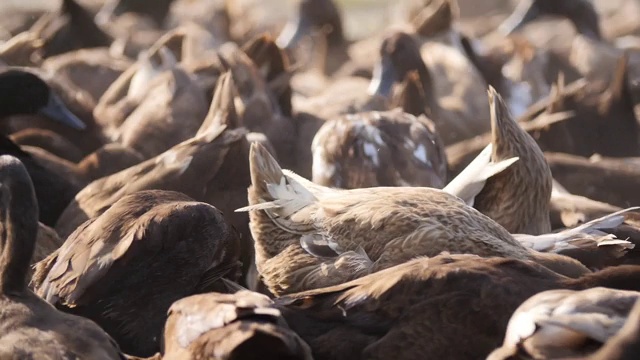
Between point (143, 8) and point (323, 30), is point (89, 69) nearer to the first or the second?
point (323, 30)

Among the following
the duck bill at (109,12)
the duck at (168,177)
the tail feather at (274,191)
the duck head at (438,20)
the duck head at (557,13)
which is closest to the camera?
the tail feather at (274,191)

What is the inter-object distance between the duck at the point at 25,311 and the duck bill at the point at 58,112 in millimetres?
3514

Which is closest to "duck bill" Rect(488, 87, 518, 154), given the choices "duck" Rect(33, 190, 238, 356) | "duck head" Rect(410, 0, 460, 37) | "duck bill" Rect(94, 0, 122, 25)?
"duck" Rect(33, 190, 238, 356)

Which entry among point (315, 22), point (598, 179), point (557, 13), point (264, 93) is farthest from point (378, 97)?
point (557, 13)

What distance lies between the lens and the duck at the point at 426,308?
525 centimetres

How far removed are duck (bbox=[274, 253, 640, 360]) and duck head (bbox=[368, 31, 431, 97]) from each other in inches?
238

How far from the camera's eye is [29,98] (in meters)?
9.36

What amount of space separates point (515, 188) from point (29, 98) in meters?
3.39

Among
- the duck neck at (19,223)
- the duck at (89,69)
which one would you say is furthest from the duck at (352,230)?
the duck at (89,69)

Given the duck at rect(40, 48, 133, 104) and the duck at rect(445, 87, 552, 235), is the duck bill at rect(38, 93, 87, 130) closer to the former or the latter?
the duck at rect(40, 48, 133, 104)

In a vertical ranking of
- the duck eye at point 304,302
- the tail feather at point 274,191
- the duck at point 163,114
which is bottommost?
the duck at point 163,114

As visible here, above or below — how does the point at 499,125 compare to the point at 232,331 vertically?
below

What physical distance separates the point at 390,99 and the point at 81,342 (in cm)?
614

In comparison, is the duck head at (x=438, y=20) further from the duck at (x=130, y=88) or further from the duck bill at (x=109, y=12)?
the duck bill at (x=109, y=12)
